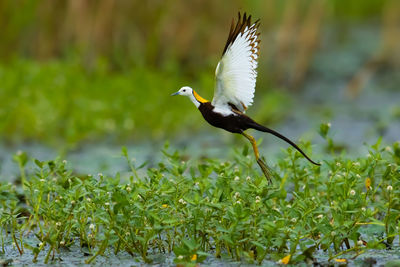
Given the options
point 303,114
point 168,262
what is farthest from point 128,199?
point 303,114

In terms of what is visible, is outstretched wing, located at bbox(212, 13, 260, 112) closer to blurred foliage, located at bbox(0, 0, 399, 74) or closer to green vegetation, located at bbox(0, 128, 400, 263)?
green vegetation, located at bbox(0, 128, 400, 263)

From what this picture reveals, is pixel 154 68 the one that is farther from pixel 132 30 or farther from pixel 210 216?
A: pixel 210 216

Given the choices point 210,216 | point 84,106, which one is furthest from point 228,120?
point 84,106

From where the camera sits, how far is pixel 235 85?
3201 mm

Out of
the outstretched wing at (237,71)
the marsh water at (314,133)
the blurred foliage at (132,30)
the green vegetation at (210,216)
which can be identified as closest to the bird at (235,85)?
the outstretched wing at (237,71)

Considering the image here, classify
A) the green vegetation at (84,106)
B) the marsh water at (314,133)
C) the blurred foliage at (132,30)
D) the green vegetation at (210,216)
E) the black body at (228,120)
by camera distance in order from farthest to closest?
the blurred foliage at (132,30) → the green vegetation at (84,106) → the marsh water at (314,133) → the green vegetation at (210,216) → the black body at (228,120)

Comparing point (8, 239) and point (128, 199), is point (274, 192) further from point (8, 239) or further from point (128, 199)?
point (8, 239)

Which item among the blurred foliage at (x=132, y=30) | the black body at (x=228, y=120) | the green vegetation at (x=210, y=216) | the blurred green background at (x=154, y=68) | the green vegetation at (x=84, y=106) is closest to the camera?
the black body at (x=228, y=120)

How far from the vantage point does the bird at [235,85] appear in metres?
3.18

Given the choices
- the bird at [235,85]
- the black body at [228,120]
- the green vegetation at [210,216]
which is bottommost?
the green vegetation at [210,216]

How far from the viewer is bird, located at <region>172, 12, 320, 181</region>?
3.18 meters

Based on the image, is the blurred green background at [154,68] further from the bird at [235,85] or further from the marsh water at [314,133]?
the bird at [235,85]

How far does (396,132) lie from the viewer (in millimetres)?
7695

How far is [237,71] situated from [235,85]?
6 cm
